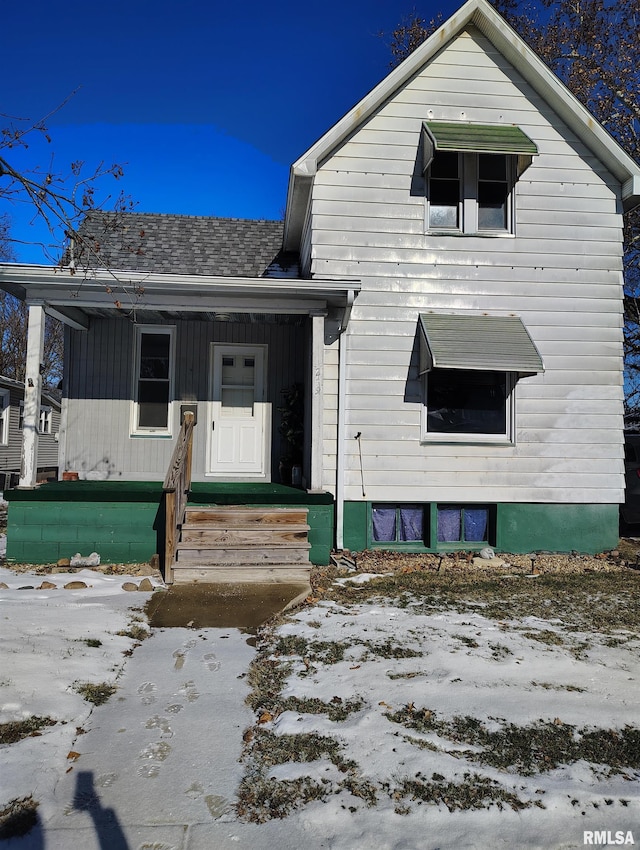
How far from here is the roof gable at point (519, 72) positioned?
25.5ft

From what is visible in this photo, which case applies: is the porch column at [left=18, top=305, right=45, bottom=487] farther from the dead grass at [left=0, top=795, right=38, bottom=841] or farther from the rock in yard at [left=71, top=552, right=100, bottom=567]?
the dead grass at [left=0, top=795, right=38, bottom=841]

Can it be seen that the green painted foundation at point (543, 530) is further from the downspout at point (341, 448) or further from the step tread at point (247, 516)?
the step tread at point (247, 516)

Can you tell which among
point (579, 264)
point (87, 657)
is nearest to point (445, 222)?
point (579, 264)

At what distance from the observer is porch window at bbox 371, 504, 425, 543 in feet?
26.4

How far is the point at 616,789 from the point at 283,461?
21.9 ft

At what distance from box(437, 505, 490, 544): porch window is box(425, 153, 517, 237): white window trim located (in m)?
3.91

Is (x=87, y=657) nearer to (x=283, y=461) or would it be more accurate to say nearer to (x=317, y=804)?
(x=317, y=804)

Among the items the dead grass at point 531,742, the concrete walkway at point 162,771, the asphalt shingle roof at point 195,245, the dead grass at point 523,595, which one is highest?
the asphalt shingle roof at point 195,245

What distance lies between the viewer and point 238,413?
30.5ft

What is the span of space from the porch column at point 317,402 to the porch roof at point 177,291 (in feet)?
1.16

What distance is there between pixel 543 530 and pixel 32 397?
23.4 ft

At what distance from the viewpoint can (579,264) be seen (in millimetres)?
8172

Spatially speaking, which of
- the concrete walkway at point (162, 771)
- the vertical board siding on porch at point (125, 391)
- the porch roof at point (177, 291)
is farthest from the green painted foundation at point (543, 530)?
the concrete walkway at point (162, 771)

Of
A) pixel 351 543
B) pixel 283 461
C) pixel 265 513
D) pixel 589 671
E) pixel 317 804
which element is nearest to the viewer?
pixel 317 804
